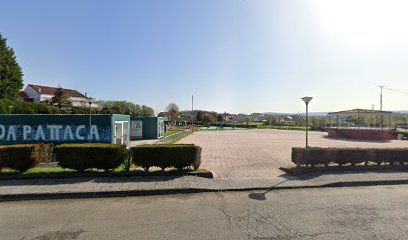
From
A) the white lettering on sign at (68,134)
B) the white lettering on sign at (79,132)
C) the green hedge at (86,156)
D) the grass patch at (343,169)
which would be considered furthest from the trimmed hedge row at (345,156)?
the white lettering on sign at (68,134)

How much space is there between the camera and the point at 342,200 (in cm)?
684

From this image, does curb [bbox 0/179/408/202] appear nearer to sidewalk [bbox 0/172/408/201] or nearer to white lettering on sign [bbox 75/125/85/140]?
sidewalk [bbox 0/172/408/201]

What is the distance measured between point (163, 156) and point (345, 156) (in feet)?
25.5

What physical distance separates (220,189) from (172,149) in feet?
8.34

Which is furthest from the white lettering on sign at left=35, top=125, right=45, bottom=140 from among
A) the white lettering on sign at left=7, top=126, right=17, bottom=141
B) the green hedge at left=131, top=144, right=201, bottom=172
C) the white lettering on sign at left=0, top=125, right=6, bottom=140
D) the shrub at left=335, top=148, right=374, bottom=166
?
the shrub at left=335, top=148, right=374, bottom=166

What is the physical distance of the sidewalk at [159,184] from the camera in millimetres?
6996

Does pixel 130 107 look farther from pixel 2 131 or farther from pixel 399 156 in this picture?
pixel 399 156

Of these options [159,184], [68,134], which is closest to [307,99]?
[159,184]

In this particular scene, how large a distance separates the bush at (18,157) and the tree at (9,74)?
121ft

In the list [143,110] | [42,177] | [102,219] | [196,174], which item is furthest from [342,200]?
[143,110]

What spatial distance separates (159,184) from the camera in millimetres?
7820

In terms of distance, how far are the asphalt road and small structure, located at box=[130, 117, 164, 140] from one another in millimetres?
20939

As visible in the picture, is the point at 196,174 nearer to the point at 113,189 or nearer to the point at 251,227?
the point at 113,189

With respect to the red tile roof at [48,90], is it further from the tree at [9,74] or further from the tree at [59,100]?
the tree at [9,74]
